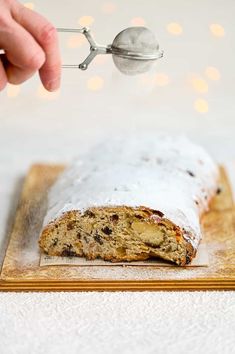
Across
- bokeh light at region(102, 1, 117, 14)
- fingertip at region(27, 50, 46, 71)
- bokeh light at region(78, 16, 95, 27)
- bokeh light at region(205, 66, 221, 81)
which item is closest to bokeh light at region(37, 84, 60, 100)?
bokeh light at region(78, 16, 95, 27)

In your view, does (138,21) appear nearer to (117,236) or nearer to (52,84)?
(117,236)

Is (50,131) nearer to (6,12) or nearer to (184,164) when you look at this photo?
(184,164)

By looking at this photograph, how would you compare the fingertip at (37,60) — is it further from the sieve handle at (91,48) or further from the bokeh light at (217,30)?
the bokeh light at (217,30)

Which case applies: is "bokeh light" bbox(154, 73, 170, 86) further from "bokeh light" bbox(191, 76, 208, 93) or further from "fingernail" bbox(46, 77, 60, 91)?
"fingernail" bbox(46, 77, 60, 91)

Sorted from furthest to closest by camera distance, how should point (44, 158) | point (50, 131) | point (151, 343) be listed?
point (50, 131) → point (44, 158) → point (151, 343)

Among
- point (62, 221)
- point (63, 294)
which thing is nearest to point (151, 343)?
point (63, 294)

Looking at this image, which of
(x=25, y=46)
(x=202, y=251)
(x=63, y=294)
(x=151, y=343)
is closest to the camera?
(x=25, y=46)
